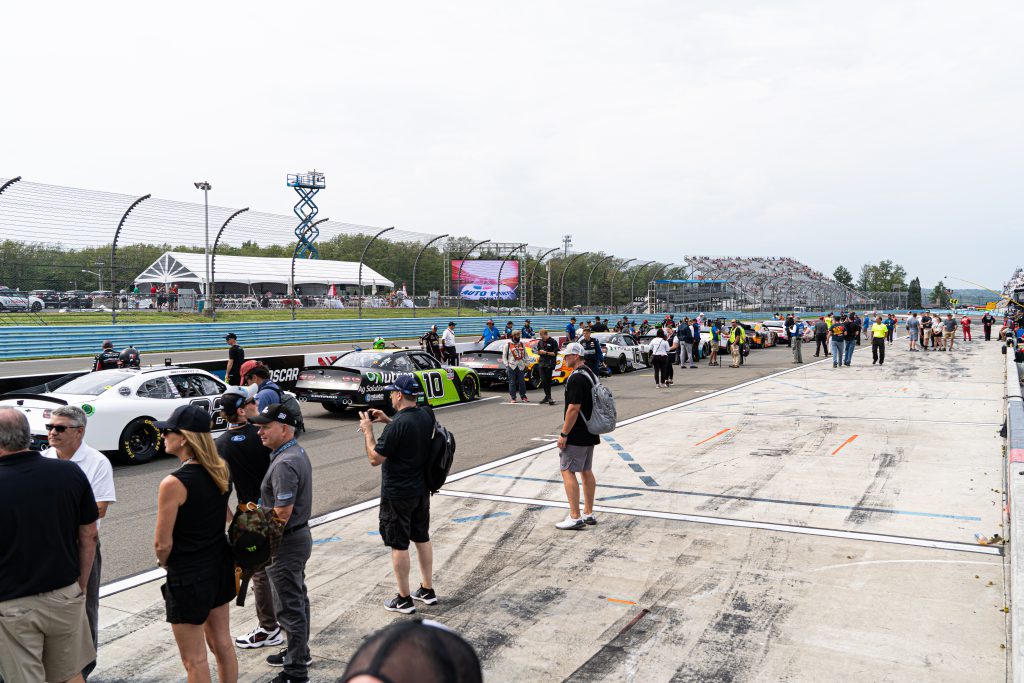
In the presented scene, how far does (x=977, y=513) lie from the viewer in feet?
26.1

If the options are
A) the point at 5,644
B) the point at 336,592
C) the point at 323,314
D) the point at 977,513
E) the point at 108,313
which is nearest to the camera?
the point at 5,644

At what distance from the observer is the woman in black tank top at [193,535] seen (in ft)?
12.5

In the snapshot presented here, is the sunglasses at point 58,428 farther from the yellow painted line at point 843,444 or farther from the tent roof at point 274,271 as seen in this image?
the tent roof at point 274,271

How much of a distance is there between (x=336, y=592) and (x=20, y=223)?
16436mm

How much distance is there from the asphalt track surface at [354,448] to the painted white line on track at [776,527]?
1526 millimetres

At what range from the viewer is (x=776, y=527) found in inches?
297

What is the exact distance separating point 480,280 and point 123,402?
99.9 feet

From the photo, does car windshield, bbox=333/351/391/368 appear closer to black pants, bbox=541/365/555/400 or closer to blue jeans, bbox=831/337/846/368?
black pants, bbox=541/365/555/400

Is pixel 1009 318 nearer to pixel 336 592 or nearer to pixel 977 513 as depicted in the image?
pixel 977 513

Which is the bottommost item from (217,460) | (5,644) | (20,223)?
(5,644)

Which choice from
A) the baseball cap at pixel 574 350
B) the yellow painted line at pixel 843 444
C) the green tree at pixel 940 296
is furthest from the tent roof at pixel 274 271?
the green tree at pixel 940 296

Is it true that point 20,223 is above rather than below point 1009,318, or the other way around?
above

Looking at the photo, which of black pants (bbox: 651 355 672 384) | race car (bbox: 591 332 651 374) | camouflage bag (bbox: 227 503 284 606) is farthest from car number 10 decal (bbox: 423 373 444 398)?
camouflage bag (bbox: 227 503 284 606)

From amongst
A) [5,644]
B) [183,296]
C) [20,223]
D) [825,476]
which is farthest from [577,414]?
[183,296]
